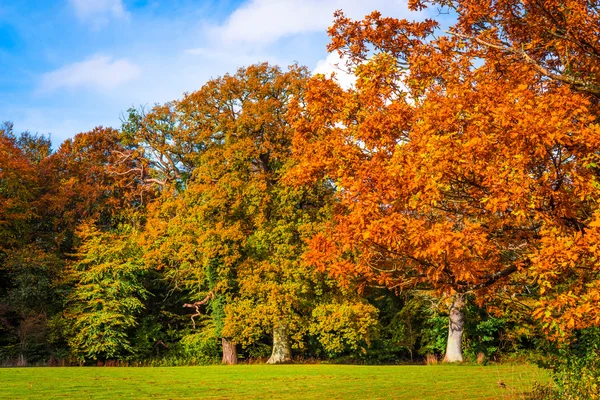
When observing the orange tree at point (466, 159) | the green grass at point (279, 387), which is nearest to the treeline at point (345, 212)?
the orange tree at point (466, 159)

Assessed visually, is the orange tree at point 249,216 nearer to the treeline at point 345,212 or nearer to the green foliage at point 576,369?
the treeline at point 345,212

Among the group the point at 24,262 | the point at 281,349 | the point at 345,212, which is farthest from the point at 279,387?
the point at 24,262

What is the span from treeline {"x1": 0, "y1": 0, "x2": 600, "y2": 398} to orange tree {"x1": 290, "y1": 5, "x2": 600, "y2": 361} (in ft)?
0.12

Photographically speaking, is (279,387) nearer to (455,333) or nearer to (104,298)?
(455,333)

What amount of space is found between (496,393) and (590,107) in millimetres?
6484

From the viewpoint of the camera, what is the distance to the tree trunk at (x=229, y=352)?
99.2 feet

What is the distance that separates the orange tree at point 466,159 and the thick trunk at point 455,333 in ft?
59.2

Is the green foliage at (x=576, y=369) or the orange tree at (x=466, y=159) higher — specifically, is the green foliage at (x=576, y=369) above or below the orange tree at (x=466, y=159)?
below


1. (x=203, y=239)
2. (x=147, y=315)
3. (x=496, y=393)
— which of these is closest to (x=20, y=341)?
(x=147, y=315)

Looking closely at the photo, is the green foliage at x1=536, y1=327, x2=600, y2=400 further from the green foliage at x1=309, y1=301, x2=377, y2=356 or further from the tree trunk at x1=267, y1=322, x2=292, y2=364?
the tree trunk at x1=267, y1=322, x2=292, y2=364

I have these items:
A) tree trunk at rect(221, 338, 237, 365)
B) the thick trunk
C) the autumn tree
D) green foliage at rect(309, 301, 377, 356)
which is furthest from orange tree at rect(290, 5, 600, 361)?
the autumn tree

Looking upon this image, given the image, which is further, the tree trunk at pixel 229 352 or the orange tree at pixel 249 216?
the tree trunk at pixel 229 352

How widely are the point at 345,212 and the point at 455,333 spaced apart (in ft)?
55.8

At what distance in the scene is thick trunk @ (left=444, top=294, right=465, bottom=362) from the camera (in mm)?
27984
